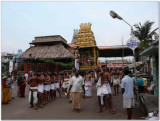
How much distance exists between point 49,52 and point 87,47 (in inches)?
438

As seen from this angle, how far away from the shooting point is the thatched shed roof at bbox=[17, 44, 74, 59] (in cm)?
2214

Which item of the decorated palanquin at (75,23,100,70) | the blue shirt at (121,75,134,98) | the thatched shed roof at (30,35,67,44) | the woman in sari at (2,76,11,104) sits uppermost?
the thatched shed roof at (30,35,67,44)

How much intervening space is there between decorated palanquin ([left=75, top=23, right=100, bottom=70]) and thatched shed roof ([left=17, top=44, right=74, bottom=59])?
235 inches

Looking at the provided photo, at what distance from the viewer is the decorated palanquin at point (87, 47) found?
14.6 m

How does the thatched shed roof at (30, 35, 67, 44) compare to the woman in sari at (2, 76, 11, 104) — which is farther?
the thatched shed roof at (30, 35, 67, 44)

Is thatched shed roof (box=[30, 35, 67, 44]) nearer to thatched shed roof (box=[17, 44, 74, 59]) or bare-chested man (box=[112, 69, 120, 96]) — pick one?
thatched shed roof (box=[17, 44, 74, 59])

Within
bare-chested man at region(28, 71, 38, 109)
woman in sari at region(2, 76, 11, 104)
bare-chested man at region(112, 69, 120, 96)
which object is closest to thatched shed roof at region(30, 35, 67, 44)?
bare-chested man at region(112, 69, 120, 96)

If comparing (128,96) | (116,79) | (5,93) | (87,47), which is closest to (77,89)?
(128,96)

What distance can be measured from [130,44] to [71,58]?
582 inches

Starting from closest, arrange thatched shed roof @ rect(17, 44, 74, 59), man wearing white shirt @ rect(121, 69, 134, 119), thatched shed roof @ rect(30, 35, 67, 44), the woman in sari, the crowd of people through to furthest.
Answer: man wearing white shirt @ rect(121, 69, 134, 119) → the crowd of people → the woman in sari → thatched shed roof @ rect(17, 44, 74, 59) → thatched shed roof @ rect(30, 35, 67, 44)

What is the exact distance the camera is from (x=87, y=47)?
14656mm

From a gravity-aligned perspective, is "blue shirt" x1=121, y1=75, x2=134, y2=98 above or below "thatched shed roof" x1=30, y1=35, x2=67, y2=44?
below

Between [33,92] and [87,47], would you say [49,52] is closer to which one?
[87,47]

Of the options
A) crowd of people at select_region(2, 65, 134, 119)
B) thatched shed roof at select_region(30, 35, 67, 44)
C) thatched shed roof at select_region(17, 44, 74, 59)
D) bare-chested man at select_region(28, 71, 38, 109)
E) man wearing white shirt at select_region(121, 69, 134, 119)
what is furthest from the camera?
thatched shed roof at select_region(30, 35, 67, 44)
